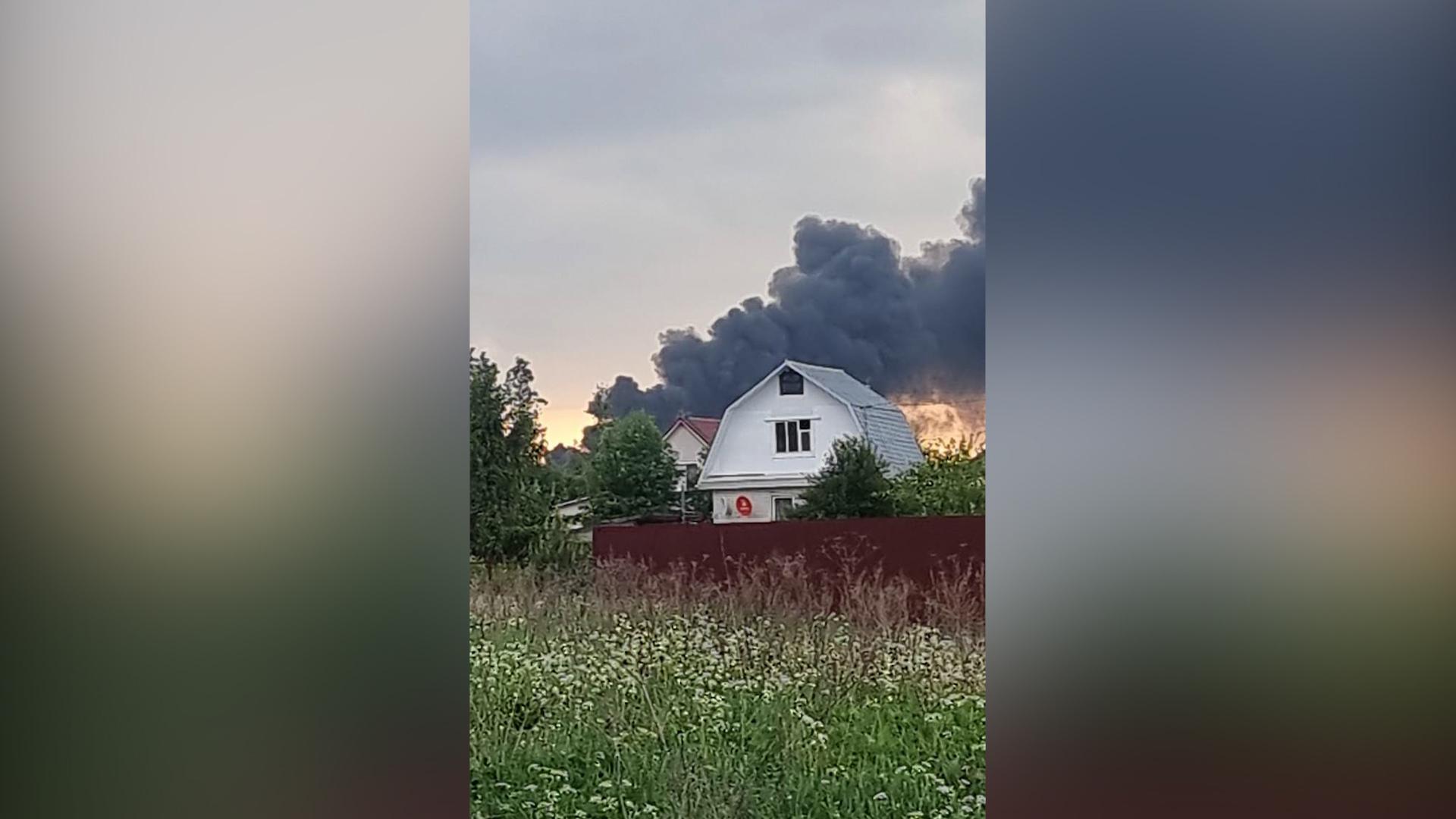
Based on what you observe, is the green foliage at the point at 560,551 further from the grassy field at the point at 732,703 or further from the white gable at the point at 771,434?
the white gable at the point at 771,434

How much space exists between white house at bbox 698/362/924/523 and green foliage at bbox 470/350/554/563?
618mm

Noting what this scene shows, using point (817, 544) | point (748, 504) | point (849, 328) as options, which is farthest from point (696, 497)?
point (849, 328)

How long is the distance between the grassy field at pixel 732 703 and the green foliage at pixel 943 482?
0.98ft

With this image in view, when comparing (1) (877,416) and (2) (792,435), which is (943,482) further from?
(2) (792,435)

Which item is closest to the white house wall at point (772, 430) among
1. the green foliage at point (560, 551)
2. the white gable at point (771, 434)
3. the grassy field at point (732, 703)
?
the white gable at point (771, 434)

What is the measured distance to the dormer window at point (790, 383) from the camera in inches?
181

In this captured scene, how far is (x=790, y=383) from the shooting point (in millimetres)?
4613

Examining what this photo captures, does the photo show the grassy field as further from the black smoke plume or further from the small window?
the black smoke plume

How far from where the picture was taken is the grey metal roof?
4.57 metres

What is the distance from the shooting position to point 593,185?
15.3ft
